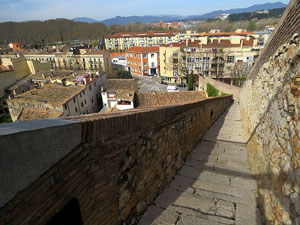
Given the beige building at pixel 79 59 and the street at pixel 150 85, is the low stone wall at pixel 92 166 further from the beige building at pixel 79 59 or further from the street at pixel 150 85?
the beige building at pixel 79 59

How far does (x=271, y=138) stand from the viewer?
3.40m

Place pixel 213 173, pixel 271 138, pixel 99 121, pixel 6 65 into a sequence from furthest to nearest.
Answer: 1. pixel 6 65
2. pixel 213 173
3. pixel 271 138
4. pixel 99 121

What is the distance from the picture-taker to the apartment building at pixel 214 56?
31719 millimetres

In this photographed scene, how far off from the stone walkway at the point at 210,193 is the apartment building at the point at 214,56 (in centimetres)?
2914

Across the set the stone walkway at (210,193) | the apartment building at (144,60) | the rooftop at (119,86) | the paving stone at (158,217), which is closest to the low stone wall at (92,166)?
the paving stone at (158,217)

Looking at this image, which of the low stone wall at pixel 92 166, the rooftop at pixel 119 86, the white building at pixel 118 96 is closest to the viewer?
the low stone wall at pixel 92 166

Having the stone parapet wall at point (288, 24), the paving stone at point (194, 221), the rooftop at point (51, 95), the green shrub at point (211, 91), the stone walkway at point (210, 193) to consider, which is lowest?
the green shrub at point (211, 91)

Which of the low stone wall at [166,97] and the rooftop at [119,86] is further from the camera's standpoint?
the rooftop at [119,86]

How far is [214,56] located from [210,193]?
3278 centimetres

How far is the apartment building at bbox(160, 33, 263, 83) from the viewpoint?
31.7m

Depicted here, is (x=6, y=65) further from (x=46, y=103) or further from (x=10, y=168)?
(x=10, y=168)

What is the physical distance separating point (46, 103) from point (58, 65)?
33.6m

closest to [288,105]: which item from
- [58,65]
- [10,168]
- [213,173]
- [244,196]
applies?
[244,196]

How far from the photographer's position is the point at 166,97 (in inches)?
719
